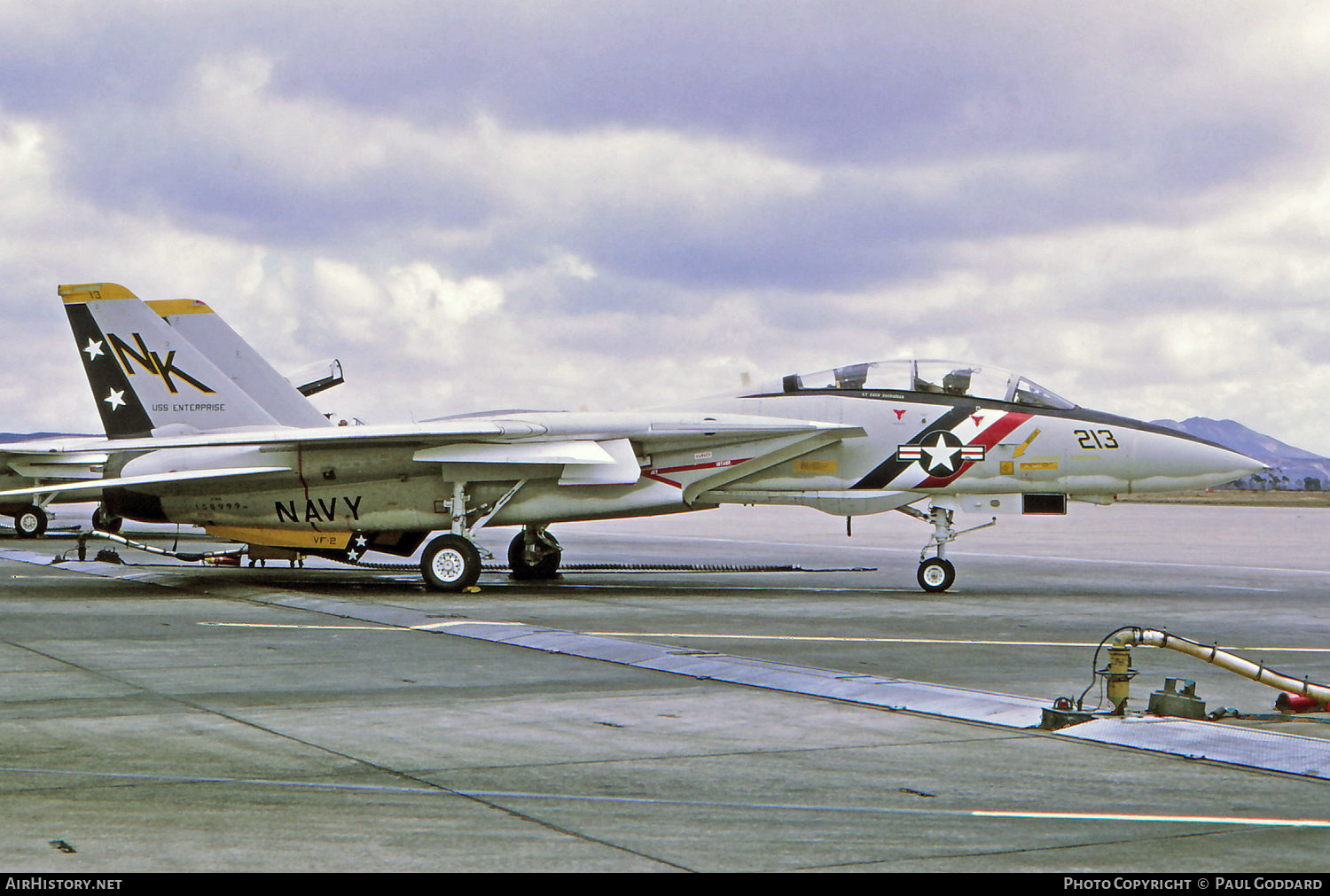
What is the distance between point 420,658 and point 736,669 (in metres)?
2.52

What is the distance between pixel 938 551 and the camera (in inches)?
653

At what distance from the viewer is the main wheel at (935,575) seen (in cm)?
1606

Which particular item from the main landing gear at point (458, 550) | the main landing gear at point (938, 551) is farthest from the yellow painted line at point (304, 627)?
the main landing gear at point (938, 551)

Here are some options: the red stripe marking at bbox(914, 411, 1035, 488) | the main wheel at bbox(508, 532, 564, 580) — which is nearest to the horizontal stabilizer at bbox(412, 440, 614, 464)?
the main wheel at bbox(508, 532, 564, 580)

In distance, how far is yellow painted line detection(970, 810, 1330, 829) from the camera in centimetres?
461

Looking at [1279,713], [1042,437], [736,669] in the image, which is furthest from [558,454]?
[1279,713]

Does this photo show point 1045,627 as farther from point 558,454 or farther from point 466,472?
point 466,472

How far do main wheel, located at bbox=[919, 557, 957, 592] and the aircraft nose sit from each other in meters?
2.74

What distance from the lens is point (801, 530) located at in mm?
38969

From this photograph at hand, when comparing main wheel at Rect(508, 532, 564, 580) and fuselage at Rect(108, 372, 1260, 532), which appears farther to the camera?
main wheel at Rect(508, 532, 564, 580)

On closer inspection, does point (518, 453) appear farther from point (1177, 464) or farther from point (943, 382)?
point (1177, 464)

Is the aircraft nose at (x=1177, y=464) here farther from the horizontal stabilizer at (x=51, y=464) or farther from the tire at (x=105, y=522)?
the horizontal stabilizer at (x=51, y=464)

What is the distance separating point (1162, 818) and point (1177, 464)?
12292 millimetres

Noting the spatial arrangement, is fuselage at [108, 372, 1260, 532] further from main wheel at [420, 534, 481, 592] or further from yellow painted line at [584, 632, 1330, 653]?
yellow painted line at [584, 632, 1330, 653]
